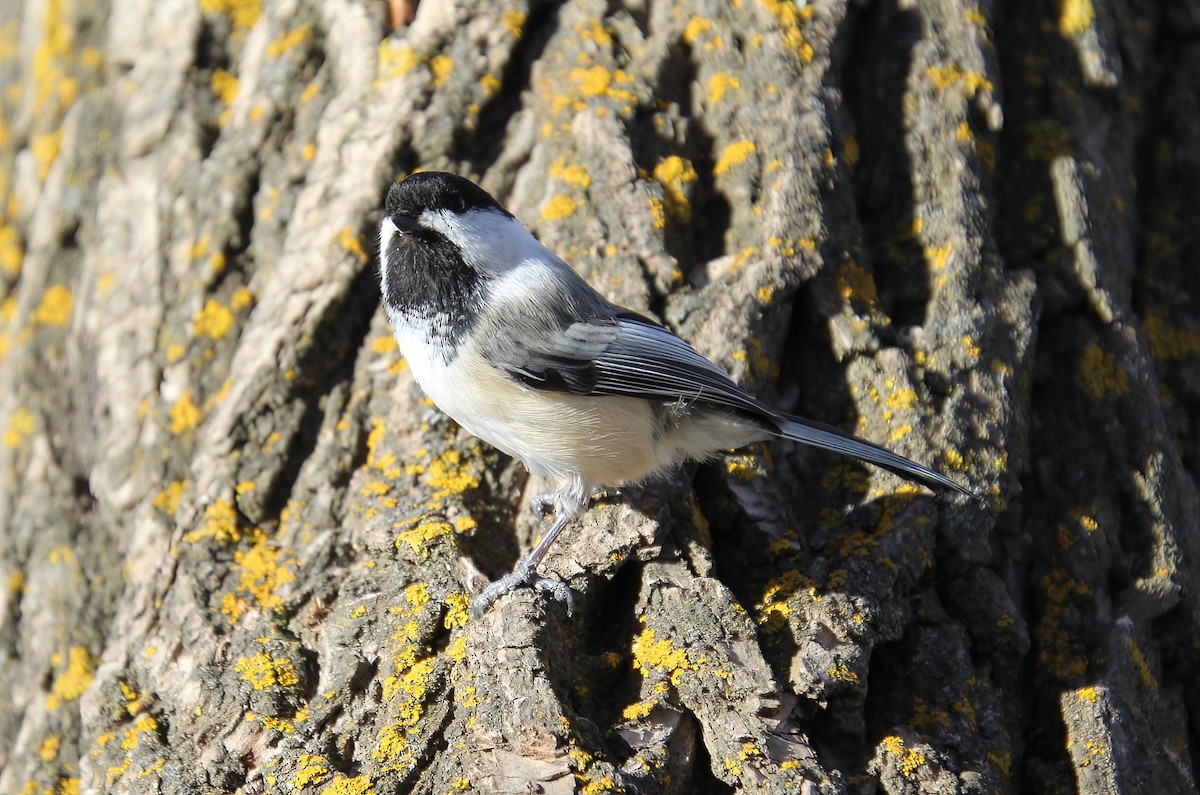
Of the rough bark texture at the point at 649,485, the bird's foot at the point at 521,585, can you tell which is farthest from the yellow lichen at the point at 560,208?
the bird's foot at the point at 521,585

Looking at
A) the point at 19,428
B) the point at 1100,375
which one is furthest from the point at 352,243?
the point at 1100,375

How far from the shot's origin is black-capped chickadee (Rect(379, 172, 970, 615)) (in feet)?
8.64

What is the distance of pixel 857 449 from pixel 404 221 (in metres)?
1.29

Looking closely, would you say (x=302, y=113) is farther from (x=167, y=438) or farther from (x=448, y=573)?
(x=448, y=573)

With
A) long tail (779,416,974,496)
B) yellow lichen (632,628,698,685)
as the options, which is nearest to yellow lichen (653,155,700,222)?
long tail (779,416,974,496)

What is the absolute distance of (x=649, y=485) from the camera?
271 cm

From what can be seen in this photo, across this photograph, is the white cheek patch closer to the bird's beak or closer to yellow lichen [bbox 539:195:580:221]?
the bird's beak

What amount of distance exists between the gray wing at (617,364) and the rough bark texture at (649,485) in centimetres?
16

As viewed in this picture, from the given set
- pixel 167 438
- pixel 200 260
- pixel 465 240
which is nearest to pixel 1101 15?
pixel 465 240

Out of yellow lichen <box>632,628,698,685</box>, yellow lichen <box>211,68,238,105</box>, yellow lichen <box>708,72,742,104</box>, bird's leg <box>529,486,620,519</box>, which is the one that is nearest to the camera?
yellow lichen <box>632,628,698,685</box>

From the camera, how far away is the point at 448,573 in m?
2.51

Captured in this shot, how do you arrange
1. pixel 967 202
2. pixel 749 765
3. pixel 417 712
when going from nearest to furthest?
pixel 749 765
pixel 417 712
pixel 967 202

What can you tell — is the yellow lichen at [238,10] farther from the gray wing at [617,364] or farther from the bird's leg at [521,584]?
the bird's leg at [521,584]

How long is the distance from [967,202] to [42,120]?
3.22m
